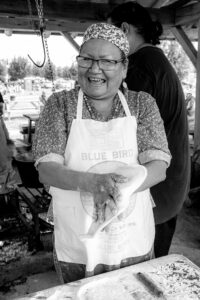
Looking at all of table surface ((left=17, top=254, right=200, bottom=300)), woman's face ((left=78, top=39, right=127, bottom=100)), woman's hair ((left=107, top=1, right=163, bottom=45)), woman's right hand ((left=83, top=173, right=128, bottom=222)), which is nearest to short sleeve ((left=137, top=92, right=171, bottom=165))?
woman's face ((left=78, top=39, right=127, bottom=100))

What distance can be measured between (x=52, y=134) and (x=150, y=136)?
399 millimetres

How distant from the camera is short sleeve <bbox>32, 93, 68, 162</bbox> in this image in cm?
128

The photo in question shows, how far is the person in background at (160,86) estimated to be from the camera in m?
1.69

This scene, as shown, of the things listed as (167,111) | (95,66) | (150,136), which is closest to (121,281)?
(150,136)

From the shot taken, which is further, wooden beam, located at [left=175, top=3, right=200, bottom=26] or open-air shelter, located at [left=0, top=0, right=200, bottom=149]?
wooden beam, located at [left=175, top=3, right=200, bottom=26]

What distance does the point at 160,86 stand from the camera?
5.54 feet

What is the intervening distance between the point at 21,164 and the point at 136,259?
6.09 ft

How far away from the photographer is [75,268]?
1369mm

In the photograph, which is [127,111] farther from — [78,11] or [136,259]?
[78,11]

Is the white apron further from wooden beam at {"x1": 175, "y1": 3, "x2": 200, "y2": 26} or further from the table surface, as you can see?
wooden beam at {"x1": 175, "y1": 3, "x2": 200, "y2": 26}

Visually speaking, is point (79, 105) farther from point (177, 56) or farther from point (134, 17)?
point (177, 56)

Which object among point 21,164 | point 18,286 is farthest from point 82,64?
point 18,286

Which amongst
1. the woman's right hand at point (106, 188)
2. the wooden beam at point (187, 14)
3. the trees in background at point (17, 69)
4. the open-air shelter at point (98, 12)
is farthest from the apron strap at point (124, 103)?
the trees in background at point (17, 69)

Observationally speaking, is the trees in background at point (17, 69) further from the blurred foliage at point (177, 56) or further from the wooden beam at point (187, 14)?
the wooden beam at point (187, 14)
